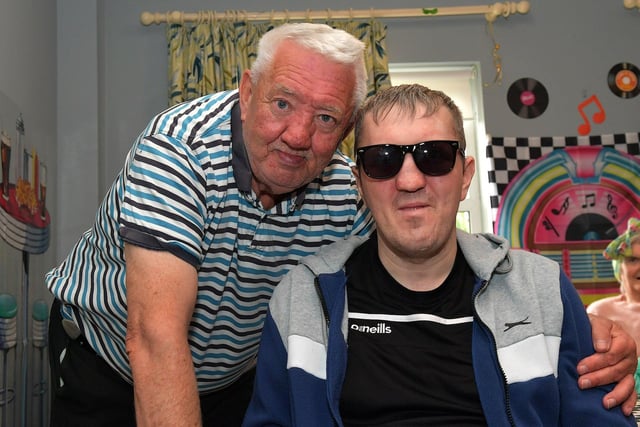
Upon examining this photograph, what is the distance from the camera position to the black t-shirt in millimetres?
1351

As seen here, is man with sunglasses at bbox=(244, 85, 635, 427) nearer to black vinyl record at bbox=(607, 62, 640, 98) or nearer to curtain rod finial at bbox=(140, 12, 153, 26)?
curtain rod finial at bbox=(140, 12, 153, 26)

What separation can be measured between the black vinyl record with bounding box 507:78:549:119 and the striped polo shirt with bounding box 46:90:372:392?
2.67 metres

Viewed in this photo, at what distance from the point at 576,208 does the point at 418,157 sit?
2971mm

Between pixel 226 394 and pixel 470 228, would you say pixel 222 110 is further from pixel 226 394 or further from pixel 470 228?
pixel 470 228

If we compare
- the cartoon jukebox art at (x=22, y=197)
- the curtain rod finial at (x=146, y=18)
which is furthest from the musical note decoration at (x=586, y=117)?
the cartoon jukebox art at (x=22, y=197)

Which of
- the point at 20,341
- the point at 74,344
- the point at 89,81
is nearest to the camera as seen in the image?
the point at 74,344

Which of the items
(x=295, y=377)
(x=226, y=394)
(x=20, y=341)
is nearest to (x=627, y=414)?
(x=295, y=377)

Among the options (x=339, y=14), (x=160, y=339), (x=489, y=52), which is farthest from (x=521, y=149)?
(x=160, y=339)

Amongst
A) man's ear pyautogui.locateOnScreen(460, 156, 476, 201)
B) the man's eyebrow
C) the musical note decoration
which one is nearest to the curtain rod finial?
the musical note decoration

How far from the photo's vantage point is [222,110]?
5.15ft

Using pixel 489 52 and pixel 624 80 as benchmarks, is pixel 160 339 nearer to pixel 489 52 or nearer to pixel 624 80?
pixel 489 52

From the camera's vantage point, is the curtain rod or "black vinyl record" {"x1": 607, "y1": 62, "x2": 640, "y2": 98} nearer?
the curtain rod

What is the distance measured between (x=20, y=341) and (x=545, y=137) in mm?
2953

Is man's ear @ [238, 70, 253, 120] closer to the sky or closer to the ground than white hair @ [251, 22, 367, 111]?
closer to the ground
